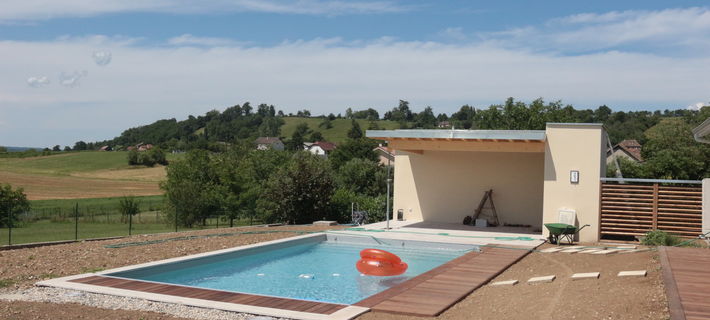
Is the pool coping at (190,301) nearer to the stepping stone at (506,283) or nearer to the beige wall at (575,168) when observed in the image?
the stepping stone at (506,283)

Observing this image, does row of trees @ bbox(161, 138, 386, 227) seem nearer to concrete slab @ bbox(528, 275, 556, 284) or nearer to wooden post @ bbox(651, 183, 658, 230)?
wooden post @ bbox(651, 183, 658, 230)

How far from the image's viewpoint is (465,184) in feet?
59.6

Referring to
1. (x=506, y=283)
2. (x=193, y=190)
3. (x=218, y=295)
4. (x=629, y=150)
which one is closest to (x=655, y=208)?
(x=506, y=283)

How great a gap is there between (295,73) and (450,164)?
31.7 feet

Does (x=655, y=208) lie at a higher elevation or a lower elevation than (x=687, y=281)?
higher

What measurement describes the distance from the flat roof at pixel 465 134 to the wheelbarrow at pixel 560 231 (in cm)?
228

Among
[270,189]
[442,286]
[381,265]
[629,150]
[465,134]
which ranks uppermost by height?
[629,150]

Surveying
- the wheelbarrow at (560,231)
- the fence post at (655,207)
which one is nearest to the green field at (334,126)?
Answer: the fence post at (655,207)

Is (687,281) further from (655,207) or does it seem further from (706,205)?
(655,207)

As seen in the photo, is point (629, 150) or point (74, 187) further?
point (629, 150)

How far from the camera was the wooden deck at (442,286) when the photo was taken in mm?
7520

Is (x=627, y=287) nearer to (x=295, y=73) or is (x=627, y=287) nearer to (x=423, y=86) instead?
(x=295, y=73)

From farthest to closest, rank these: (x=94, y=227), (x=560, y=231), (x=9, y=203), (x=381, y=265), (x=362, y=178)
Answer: (x=362, y=178) → (x=9, y=203) → (x=94, y=227) → (x=560, y=231) → (x=381, y=265)

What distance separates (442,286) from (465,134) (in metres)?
6.79
